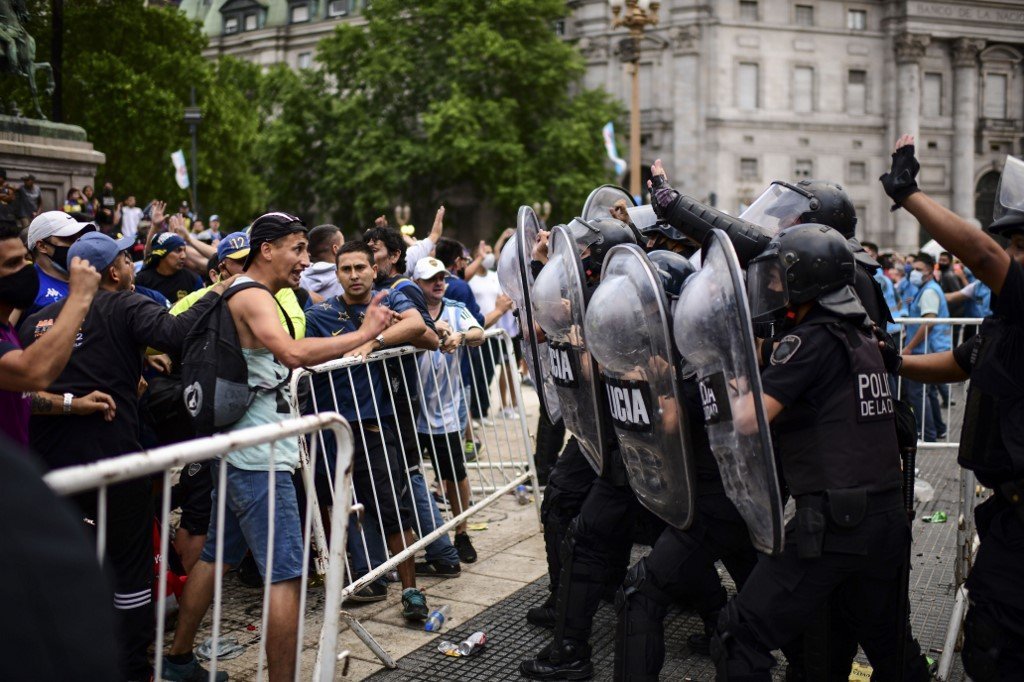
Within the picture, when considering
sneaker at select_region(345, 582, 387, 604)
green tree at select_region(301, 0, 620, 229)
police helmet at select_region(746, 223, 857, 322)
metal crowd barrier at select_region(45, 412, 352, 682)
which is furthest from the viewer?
green tree at select_region(301, 0, 620, 229)

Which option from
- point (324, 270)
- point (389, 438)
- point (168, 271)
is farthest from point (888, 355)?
point (168, 271)

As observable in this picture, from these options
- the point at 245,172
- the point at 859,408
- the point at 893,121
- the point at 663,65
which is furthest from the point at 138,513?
the point at 893,121

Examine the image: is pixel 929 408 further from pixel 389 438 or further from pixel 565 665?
pixel 565 665

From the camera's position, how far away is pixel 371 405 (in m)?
5.45

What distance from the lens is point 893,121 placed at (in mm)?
49031

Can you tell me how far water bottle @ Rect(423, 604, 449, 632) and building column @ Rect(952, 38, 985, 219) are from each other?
50.9 meters

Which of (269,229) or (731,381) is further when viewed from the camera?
(269,229)

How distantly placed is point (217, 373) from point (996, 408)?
293cm

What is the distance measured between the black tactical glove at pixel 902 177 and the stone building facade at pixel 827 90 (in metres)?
43.1

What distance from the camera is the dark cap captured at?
417cm

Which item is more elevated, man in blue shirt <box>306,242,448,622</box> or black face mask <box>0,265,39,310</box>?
black face mask <box>0,265,39,310</box>

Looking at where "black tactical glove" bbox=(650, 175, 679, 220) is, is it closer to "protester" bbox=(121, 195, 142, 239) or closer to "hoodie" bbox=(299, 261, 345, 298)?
→ "hoodie" bbox=(299, 261, 345, 298)

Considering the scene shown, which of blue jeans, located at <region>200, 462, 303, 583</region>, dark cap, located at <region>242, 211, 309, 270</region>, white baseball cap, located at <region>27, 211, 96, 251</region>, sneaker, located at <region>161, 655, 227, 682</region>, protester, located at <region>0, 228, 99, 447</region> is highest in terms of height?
white baseball cap, located at <region>27, 211, 96, 251</region>

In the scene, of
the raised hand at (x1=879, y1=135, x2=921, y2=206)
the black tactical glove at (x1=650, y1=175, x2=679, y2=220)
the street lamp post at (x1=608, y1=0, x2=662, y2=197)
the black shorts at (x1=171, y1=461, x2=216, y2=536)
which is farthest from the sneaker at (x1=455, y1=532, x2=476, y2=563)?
the street lamp post at (x1=608, y1=0, x2=662, y2=197)
